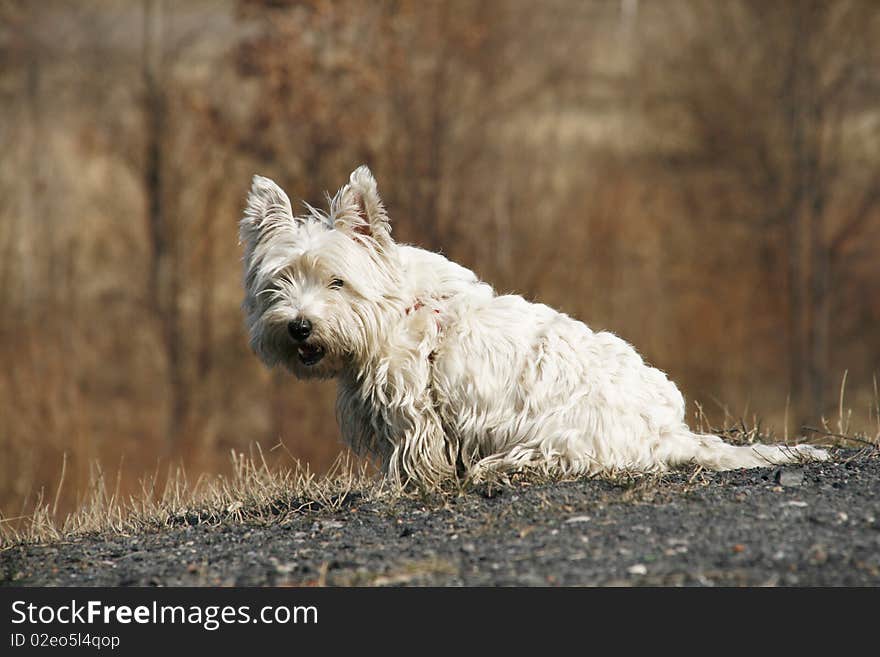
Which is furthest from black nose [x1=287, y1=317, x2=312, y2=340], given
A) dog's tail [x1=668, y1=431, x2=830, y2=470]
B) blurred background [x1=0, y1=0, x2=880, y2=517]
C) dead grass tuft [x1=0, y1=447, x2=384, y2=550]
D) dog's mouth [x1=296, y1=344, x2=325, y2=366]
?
blurred background [x1=0, y1=0, x2=880, y2=517]

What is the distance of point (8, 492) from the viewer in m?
18.5

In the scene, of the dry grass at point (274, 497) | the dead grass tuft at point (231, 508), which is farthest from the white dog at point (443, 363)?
the dead grass tuft at point (231, 508)

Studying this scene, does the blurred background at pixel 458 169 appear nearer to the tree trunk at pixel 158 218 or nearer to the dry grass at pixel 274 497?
the tree trunk at pixel 158 218

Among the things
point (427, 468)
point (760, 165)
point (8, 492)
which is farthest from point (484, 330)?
point (760, 165)

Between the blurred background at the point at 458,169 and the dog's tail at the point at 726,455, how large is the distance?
1839 cm

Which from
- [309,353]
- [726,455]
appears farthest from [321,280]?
[726,455]

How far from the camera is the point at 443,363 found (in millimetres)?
6805

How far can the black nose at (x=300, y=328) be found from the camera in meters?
6.58

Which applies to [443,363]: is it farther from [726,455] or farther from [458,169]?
[458,169]

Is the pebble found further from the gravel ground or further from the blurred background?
the blurred background

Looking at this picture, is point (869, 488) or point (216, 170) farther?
point (216, 170)

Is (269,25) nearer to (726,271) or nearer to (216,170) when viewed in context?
(216,170)

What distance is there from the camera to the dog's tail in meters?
6.59

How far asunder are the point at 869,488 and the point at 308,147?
2232 centimetres
